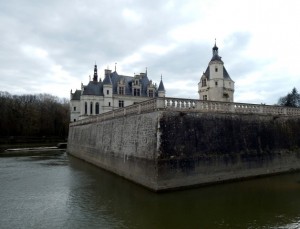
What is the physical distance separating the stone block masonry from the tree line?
39689 millimetres

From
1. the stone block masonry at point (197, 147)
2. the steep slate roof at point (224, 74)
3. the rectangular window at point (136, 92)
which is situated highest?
the steep slate roof at point (224, 74)

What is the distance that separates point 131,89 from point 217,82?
12577 mm

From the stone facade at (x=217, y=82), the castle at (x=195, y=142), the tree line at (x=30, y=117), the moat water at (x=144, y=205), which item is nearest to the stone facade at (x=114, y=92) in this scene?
the stone facade at (x=217, y=82)

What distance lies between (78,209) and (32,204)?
220 centimetres

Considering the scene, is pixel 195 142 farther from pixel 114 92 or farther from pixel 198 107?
pixel 114 92

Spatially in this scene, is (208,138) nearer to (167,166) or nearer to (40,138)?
(167,166)

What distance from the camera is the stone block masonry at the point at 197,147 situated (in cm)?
1309

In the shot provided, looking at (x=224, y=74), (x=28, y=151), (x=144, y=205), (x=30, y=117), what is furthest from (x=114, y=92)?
(x=144, y=205)

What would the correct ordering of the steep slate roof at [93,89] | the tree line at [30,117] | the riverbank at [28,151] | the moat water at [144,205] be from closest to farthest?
the moat water at [144,205] < the riverbank at [28,151] < the steep slate roof at [93,89] < the tree line at [30,117]

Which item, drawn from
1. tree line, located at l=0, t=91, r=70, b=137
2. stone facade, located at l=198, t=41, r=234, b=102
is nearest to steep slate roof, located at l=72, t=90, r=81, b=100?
tree line, located at l=0, t=91, r=70, b=137

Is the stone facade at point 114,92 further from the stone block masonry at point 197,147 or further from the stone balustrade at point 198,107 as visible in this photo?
the stone block masonry at point 197,147

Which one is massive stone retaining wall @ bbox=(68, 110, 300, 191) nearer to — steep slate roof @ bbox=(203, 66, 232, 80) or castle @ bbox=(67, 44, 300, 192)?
castle @ bbox=(67, 44, 300, 192)

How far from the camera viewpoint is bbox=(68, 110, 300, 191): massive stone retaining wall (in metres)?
13.1

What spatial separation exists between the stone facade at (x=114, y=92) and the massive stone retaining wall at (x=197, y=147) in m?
19.1
